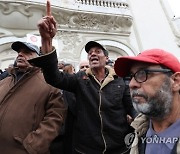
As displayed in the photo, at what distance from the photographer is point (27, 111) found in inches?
78.2

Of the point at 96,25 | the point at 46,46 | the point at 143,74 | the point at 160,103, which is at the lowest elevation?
the point at 160,103

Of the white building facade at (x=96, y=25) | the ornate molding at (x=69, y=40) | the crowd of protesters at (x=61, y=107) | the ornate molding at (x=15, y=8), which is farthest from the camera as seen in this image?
the ornate molding at (x=69, y=40)

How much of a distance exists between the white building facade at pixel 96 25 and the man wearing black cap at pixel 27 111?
14.1 ft

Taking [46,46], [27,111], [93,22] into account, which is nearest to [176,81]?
[46,46]

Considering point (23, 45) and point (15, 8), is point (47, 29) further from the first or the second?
point (15, 8)

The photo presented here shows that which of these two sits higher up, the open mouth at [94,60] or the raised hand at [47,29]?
the open mouth at [94,60]

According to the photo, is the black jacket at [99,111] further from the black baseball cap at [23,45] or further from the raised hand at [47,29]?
the black baseball cap at [23,45]

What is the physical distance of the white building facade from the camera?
6.87 metres

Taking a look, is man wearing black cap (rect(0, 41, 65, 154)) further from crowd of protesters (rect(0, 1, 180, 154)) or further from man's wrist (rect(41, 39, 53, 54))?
man's wrist (rect(41, 39, 53, 54))

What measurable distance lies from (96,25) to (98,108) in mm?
6014

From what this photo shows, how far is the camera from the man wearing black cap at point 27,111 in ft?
6.27

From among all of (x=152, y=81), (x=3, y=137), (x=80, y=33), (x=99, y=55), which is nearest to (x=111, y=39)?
(x=80, y=33)

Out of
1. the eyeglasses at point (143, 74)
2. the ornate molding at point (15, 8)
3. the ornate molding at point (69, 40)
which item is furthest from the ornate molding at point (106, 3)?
the eyeglasses at point (143, 74)

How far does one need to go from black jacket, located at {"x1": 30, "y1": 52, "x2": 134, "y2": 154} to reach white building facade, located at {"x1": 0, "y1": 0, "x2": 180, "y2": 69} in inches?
179
